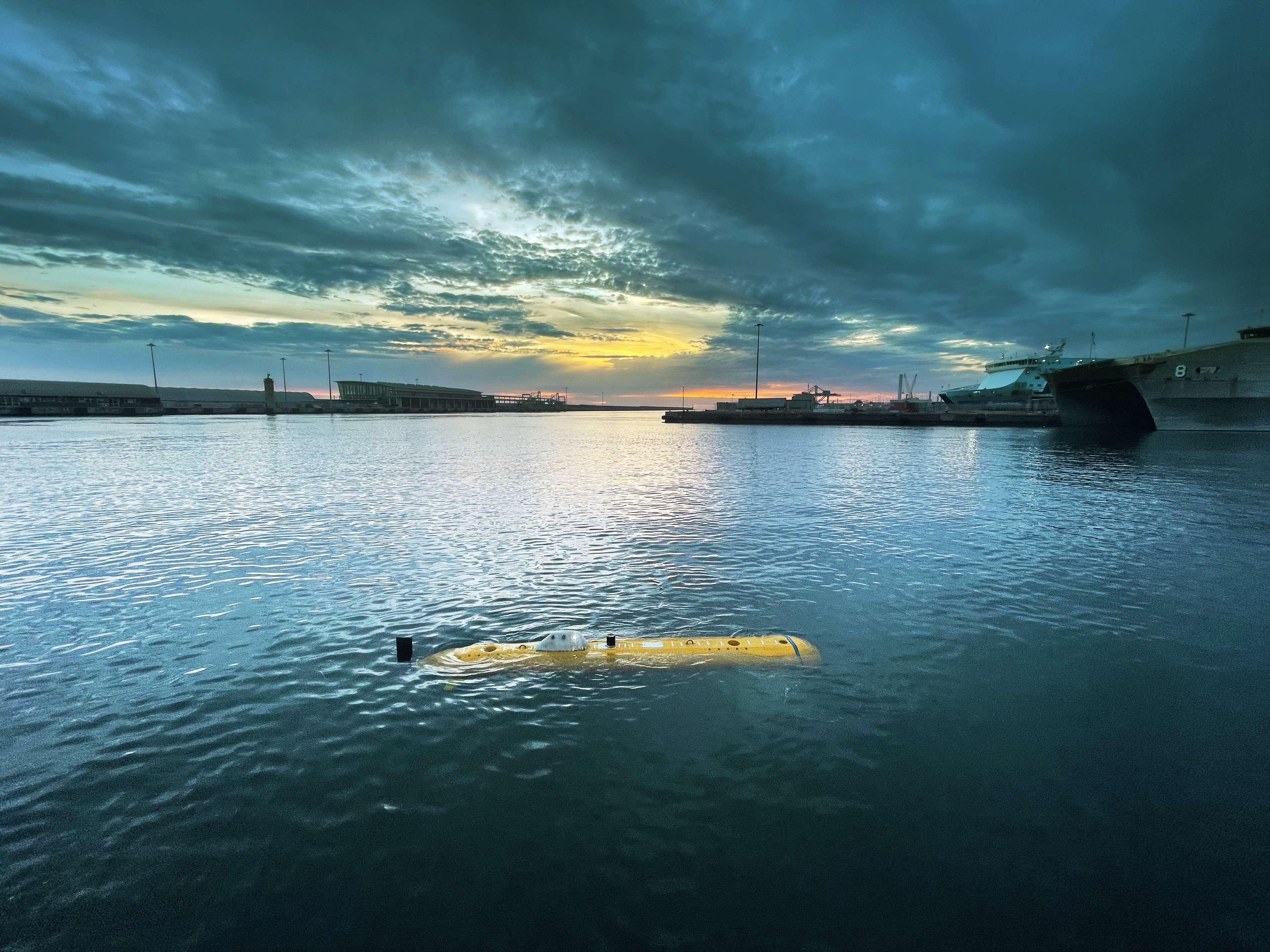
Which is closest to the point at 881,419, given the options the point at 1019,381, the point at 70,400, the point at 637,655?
the point at 1019,381

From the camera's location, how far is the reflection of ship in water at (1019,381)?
481 feet

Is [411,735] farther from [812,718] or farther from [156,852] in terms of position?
[812,718]

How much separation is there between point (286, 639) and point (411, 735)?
17.1ft

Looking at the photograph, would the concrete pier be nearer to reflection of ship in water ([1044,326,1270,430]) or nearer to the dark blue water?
reflection of ship in water ([1044,326,1270,430])

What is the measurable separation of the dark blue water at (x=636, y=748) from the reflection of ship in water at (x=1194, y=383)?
63.6 m

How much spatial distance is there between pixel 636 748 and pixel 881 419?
13290 centimetres

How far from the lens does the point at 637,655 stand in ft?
34.1

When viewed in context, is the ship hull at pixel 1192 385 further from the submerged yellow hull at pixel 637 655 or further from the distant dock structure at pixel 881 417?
the submerged yellow hull at pixel 637 655

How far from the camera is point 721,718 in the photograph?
863 cm

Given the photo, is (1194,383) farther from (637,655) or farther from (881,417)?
(637,655)

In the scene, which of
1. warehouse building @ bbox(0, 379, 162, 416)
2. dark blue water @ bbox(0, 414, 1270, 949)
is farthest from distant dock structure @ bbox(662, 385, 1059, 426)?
warehouse building @ bbox(0, 379, 162, 416)

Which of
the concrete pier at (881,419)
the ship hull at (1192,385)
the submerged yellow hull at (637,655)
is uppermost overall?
the ship hull at (1192,385)

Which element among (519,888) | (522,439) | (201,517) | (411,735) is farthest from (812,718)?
(522,439)

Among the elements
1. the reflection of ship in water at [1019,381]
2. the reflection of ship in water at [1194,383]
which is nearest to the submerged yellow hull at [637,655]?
the reflection of ship in water at [1194,383]
